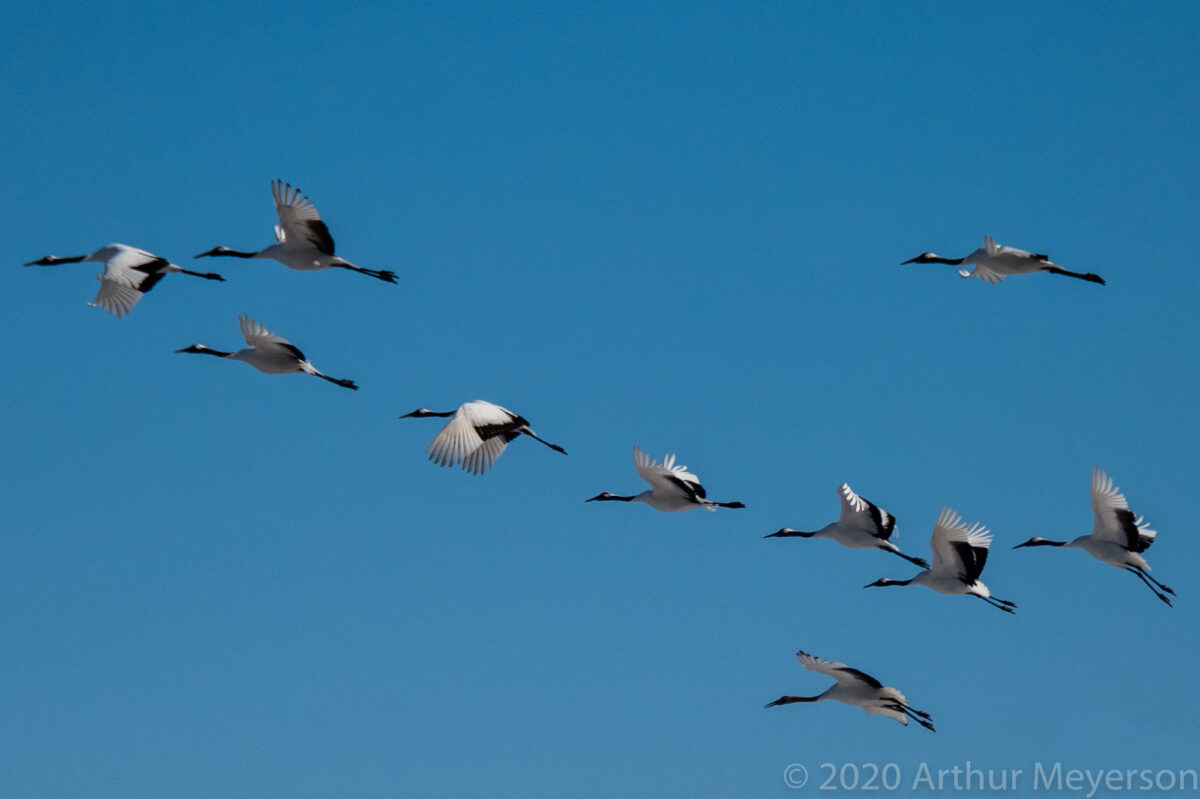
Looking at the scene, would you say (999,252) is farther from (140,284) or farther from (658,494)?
(140,284)

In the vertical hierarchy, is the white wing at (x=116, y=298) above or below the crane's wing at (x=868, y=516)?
above

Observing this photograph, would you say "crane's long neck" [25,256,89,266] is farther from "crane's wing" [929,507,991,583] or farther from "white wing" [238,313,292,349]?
"crane's wing" [929,507,991,583]

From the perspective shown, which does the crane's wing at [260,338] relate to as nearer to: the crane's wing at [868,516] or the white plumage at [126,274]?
the white plumage at [126,274]

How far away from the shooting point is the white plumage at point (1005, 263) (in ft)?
95.9

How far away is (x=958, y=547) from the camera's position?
1148 inches

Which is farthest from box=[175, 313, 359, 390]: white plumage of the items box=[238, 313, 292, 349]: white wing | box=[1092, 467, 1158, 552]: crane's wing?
box=[1092, 467, 1158, 552]: crane's wing

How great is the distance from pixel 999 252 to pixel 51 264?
58.2 ft

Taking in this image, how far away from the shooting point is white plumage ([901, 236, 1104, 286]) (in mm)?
29219

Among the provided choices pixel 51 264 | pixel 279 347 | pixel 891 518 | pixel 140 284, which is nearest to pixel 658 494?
pixel 891 518

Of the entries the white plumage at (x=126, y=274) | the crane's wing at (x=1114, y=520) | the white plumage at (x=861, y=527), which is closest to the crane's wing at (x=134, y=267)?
the white plumage at (x=126, y=274)

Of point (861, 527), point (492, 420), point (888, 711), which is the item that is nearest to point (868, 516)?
point (861, 527)

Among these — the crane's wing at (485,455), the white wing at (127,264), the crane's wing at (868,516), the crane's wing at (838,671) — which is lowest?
the crane's wing at (838,671)

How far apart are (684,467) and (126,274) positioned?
10.1 m

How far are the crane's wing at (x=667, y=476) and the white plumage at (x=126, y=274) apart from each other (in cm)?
829
